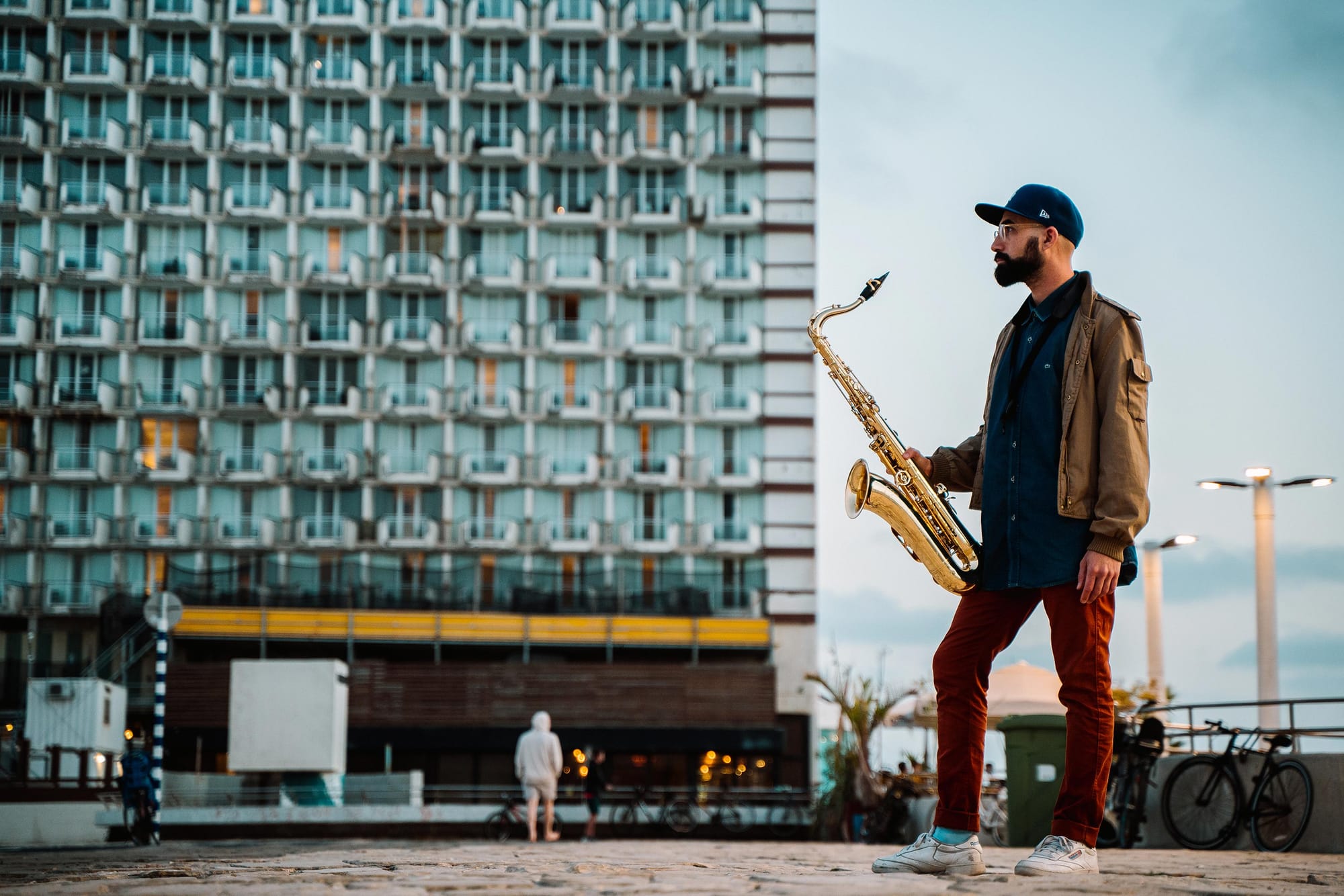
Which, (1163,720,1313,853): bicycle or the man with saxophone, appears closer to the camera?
the man with saxophone

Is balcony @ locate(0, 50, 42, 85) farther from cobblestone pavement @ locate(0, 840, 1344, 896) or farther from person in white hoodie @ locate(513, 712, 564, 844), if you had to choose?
cobblestone pavement @ locate(0, 840, 1344, 896)

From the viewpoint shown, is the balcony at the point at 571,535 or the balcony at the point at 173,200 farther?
the balcony at the point at 173,200

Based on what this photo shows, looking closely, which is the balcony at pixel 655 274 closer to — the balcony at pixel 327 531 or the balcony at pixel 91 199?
the balcony at pixel 327 531

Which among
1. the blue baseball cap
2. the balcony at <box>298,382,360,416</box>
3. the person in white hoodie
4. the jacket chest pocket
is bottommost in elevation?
the person in white hoodie

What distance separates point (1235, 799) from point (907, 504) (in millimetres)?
9391

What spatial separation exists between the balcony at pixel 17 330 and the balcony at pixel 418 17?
18.0m

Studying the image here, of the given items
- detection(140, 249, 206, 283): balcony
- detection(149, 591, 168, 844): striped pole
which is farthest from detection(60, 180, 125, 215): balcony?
detection(149, 591, 168, 844): striped pole

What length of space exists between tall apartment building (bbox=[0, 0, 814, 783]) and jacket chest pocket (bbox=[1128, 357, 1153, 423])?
54.0 m

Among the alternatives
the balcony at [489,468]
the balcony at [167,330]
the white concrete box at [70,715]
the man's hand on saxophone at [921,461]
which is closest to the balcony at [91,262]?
the balcony at [167,330]

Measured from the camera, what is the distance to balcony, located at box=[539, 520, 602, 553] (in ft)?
208

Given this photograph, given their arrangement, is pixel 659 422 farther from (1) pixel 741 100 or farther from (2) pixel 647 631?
(1) pixel 741 100

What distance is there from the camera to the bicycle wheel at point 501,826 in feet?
105

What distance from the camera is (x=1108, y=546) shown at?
5.84 metres

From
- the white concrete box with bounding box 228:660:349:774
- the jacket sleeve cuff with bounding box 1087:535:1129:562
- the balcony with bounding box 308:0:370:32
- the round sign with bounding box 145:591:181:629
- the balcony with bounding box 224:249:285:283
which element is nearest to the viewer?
the jacket sleeve cuff with bounding box 1087:535:1129:562
